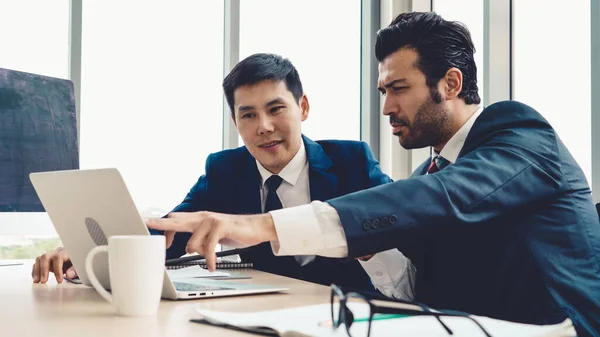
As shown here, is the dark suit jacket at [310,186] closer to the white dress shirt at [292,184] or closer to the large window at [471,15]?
the white dress shirt at [292,184]

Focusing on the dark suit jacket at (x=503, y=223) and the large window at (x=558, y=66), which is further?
the large window at (x=558, y=66)

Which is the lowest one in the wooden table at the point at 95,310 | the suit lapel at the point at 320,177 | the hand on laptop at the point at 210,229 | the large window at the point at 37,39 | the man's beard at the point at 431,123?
the wooden table at the point at 95,310

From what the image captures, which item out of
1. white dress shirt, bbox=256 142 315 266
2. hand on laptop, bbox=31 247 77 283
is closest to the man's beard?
white dress shirt, bbox=256 142 315 266

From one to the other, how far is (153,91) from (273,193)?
61.7 inches

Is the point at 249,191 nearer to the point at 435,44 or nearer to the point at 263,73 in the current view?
the point at 263,73

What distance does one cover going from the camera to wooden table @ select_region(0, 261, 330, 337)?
2.49 ft

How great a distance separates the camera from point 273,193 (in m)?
1.94

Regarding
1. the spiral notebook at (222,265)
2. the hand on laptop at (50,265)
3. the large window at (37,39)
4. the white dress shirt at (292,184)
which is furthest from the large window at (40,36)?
the hand on laptop at (50,265)

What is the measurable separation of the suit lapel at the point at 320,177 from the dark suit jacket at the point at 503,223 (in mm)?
632

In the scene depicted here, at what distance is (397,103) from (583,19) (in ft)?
4.15

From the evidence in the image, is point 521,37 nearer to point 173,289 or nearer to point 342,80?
point 342,80

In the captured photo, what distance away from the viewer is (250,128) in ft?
6.74

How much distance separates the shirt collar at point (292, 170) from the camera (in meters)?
2.01

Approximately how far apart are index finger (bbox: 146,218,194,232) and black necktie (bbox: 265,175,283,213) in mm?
946
